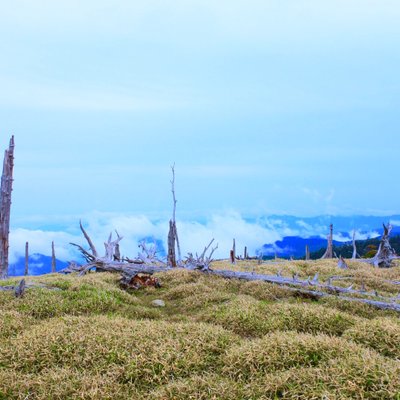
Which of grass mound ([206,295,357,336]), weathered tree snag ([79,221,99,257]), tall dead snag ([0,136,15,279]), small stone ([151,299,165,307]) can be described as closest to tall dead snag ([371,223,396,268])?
weathered tree snag ([79,221,99,257])

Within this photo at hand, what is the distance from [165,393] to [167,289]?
31.5 feet

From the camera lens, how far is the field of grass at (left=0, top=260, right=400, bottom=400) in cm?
669

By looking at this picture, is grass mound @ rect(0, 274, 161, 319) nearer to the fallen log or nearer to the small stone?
the small stone

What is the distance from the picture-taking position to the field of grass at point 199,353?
263 inches

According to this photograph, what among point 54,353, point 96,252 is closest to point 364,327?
point 54,353

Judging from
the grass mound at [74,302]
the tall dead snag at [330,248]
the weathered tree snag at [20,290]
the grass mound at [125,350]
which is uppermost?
the tall dead snag at [330,248]

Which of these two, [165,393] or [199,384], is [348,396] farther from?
[165,393]

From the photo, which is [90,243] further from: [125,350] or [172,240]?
[125,350]

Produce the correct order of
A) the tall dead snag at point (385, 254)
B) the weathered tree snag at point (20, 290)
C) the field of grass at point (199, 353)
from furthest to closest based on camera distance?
the tall dead snag at point (385, 254), the weathered tree snag at point (20, 290), the field of grass at point (199, 353)

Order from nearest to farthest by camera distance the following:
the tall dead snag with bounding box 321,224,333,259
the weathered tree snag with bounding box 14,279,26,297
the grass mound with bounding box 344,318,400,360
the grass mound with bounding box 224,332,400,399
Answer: the grass mound with bounding box 224,332,400,399
the grass mound with bounding box 344,318,400,360
the weathered tree snag with bounding box 14,279,26,297
the tall dead snag with bounding box 321,224,333,259

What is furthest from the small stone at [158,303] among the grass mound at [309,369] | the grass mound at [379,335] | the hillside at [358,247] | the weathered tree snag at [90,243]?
the hillside at [358,247]

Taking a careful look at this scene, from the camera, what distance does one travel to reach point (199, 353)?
831 centimetres

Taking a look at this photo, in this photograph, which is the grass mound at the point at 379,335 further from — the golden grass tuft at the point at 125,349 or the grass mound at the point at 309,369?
the golden grass tuft at the point at 125,349

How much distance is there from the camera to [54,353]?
336 inches
